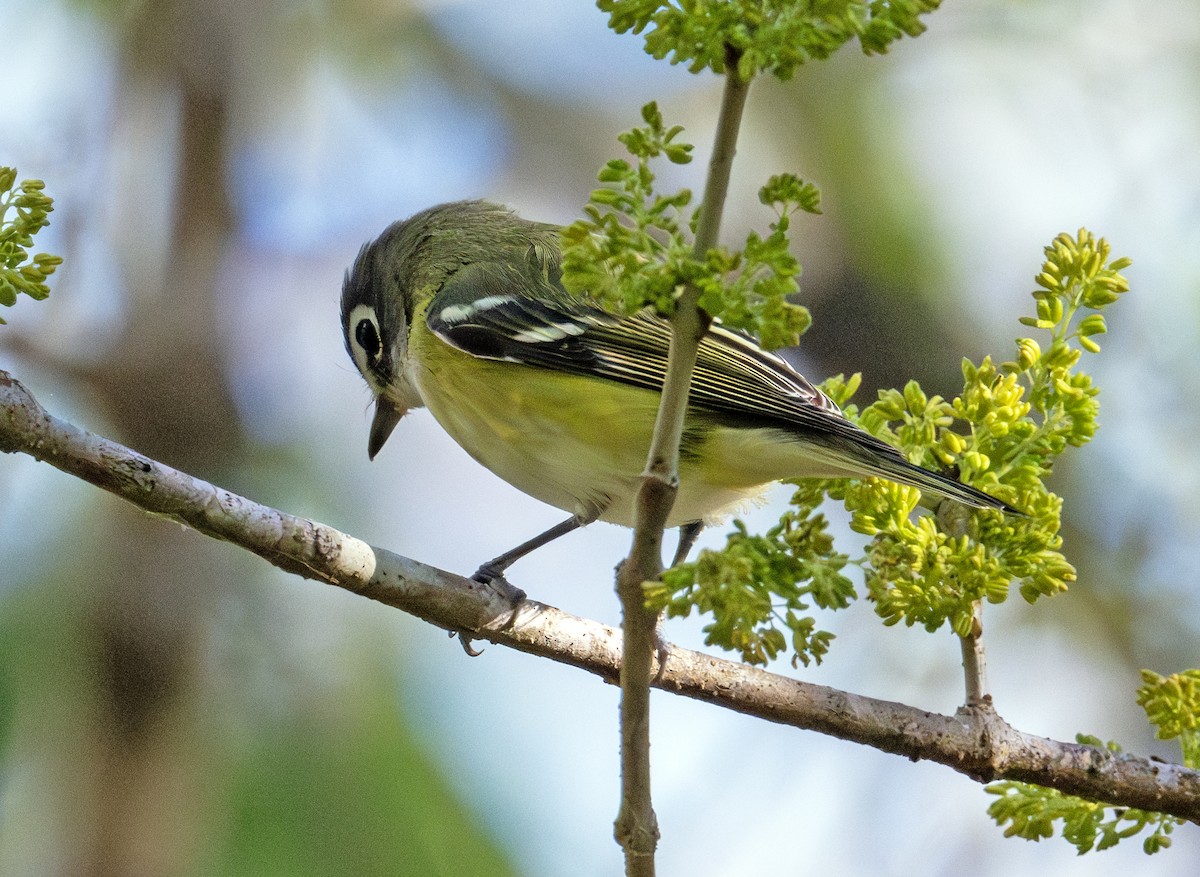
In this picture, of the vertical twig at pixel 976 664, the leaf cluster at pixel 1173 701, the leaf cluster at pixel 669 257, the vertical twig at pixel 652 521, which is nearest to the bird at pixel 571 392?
the vertical twig at pixel 976 664

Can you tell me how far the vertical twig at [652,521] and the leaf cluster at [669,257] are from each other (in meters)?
0.03

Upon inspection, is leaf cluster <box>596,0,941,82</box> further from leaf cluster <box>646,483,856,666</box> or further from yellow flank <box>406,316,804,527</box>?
yellow flank <box>406,316,804,527</box>

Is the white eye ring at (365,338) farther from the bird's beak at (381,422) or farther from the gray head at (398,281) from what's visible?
the bird's beak at (381,422)

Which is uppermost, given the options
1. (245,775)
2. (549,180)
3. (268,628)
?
(549,180)

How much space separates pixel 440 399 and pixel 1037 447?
6.05 ft

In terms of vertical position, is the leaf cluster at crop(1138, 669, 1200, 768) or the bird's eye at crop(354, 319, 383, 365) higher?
the bird's eye at crop(354, 319, 383, 365)

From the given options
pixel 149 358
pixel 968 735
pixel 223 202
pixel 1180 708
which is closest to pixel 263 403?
pixel 149 358

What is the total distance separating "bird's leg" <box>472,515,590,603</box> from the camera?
113 inches

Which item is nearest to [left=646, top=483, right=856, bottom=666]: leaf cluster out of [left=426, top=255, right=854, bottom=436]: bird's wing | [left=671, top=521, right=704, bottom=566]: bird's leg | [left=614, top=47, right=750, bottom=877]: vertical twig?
[left=614, top=47, right=750, bottom=877]: vertical twig

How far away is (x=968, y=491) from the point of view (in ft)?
6.74

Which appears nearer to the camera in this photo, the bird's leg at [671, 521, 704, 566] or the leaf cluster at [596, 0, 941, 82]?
the leaf cluster at [596, 0, 941, 82]

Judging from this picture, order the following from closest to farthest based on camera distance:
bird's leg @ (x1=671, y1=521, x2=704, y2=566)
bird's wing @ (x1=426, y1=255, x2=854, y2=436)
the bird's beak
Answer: bird's wing @ (x1=426, y1=255, x2=854, y2=436) < bird's leg @ (x1=671, y1=521, x2=704, y2=566) < the bird's beak

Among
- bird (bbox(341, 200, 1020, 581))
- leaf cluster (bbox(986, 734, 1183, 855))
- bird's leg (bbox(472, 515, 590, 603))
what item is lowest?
leaf cluster (bbox(986, 734, 1183, 855))

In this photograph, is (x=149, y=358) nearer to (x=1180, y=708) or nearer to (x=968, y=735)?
(x=968, y=735)
